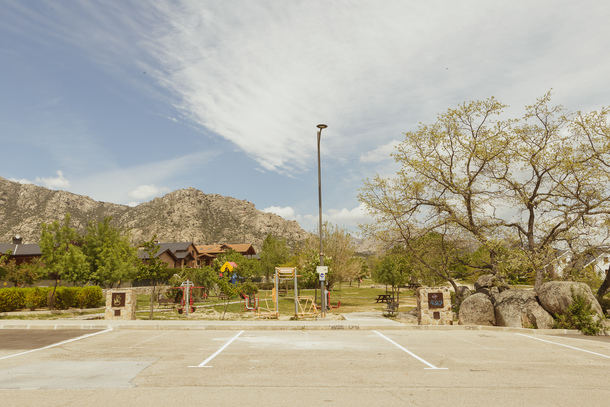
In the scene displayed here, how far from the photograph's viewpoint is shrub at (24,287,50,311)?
2320 cm

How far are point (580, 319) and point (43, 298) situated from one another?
2676 centimetres

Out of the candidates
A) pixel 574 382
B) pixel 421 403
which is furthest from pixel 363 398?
pixel 574 382

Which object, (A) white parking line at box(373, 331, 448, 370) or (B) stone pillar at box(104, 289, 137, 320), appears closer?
(A) white parking line at box(373, 331, 448, 370)

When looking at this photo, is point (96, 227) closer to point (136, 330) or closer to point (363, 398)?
point (136, 330)

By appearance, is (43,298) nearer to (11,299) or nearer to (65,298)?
(65,298)

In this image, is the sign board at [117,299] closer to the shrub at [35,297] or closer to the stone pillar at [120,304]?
the stone pillar at [120,304]

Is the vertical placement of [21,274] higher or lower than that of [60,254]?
lower

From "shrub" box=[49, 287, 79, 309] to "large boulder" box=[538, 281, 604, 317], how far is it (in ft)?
81.0

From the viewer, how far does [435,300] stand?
1748cm

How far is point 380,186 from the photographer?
21.7 m

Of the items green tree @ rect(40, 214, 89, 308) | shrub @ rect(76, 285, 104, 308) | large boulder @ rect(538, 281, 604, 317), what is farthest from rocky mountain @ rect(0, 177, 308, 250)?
large boulder @ rect(538, 281, 604, 317)

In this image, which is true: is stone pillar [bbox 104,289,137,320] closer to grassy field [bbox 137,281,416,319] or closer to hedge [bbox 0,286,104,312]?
grassy field [bbox 137,281,416,319]

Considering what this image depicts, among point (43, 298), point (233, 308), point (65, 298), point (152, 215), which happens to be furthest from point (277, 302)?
point (152, 215)

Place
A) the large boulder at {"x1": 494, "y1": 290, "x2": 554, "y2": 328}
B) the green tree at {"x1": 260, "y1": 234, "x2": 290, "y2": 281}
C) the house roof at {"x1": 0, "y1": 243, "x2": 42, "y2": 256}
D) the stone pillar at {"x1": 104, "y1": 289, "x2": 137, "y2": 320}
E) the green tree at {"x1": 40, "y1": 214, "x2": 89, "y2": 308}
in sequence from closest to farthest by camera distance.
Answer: the large boulder at {"x1": 494, "y1": 290, "x2": 554, "y2": 328}, the stone pillar at {"x1": 104, "y1": 289, "x2": 137, "y2": 320}, the green tree at {"x1": 40, "y1": 214, "x2": 89, "y2": 308}, the house roof at {"x1": 0, "y1": 243, "x2": 42, "y2": 256}, the green tree at {"x1": 260, "y1": 234, "x2": 290, "y2": 281}
